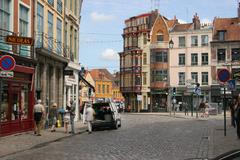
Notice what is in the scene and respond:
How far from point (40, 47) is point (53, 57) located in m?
2.79

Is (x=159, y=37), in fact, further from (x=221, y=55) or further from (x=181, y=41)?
(x=221, y=55)

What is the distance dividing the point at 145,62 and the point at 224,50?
43.1 feet

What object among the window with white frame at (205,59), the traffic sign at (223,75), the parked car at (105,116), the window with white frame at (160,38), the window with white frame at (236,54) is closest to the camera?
the traffic sign at (223,75)

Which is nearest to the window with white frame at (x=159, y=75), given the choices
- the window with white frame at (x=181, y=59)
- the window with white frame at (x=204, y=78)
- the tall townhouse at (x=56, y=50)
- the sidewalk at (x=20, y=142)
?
the window with white frame at (x=181, y=59)

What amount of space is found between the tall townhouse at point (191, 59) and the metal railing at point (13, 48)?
1879 inches

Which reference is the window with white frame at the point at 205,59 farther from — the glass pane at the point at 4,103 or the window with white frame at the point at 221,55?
the glass pane at the point at 4,103

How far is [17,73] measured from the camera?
2231 centimetres

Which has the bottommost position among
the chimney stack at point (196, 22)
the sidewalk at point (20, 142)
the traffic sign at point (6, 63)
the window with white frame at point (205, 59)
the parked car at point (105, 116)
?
the sidewalk at point (20, 142)

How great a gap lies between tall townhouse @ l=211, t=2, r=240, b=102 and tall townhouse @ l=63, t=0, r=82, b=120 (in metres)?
34.9

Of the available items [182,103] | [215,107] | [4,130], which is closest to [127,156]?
[4,130]

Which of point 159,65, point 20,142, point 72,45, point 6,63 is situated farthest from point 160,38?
point 6,63

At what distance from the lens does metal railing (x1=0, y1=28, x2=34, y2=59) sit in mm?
20359

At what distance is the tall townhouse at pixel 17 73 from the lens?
20.8m

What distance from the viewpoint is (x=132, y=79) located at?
77.6 meters
